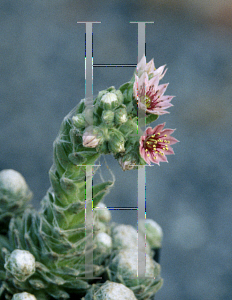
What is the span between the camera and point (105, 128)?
0.46 meters

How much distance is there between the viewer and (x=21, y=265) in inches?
21.7

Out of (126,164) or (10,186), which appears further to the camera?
(10,186)

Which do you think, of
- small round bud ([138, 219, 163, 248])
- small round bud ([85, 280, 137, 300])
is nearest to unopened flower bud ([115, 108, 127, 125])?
small round bud ([85, 280, 137, 300])

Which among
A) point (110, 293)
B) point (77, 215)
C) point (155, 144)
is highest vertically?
point (155, 144)

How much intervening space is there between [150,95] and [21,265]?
291 millimetres

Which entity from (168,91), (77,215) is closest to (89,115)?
(77,215)

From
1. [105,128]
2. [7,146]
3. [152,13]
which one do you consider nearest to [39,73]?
[7,146]

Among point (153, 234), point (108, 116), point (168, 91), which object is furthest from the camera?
point (168, 91)

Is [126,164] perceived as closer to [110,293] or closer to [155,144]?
[155,144]

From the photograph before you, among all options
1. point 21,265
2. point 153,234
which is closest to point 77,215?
point 21,265

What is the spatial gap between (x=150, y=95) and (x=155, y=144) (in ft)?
0.20

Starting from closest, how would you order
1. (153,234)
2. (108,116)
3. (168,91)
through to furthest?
1. (108,116)
2. (153,234)
3. (168,91)

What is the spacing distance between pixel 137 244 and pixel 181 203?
759 millimetres

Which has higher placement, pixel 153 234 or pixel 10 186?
pixel 10 186
